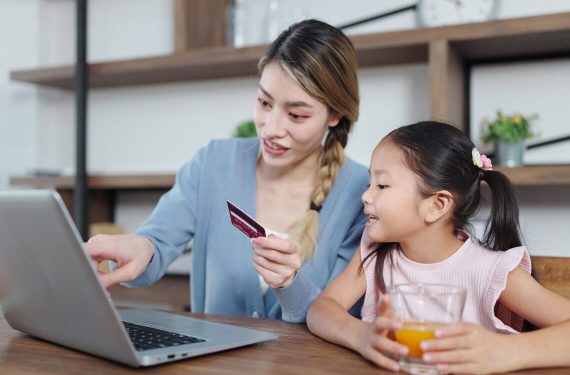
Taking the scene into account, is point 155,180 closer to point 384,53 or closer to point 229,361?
point 384,53

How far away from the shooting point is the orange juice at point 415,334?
0.82 m

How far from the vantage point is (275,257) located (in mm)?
1140

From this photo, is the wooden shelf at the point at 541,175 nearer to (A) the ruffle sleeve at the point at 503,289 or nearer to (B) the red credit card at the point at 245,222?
(A) the ruffle sleeve at the point at 503,289

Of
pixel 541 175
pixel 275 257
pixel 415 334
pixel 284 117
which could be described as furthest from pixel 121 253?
pixel 541 175

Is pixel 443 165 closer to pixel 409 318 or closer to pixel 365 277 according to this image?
pixel 365 277

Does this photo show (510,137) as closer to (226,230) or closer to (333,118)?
(333,118)

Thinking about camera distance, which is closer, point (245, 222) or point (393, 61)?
point (245, 222)

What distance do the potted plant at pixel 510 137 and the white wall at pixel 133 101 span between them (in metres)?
0.34

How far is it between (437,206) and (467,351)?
406 millimetres

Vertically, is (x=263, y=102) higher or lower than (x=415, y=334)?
higher

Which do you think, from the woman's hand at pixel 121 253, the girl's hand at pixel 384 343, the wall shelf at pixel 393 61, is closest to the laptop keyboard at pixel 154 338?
the woman's hand at pixel 121 253

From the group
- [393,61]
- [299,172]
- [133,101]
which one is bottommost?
[299,172]

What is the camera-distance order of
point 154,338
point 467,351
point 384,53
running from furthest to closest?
1. point 384,53
2. point 154,338
3. point 467,351

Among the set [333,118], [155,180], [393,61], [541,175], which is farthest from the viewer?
[155,180]
